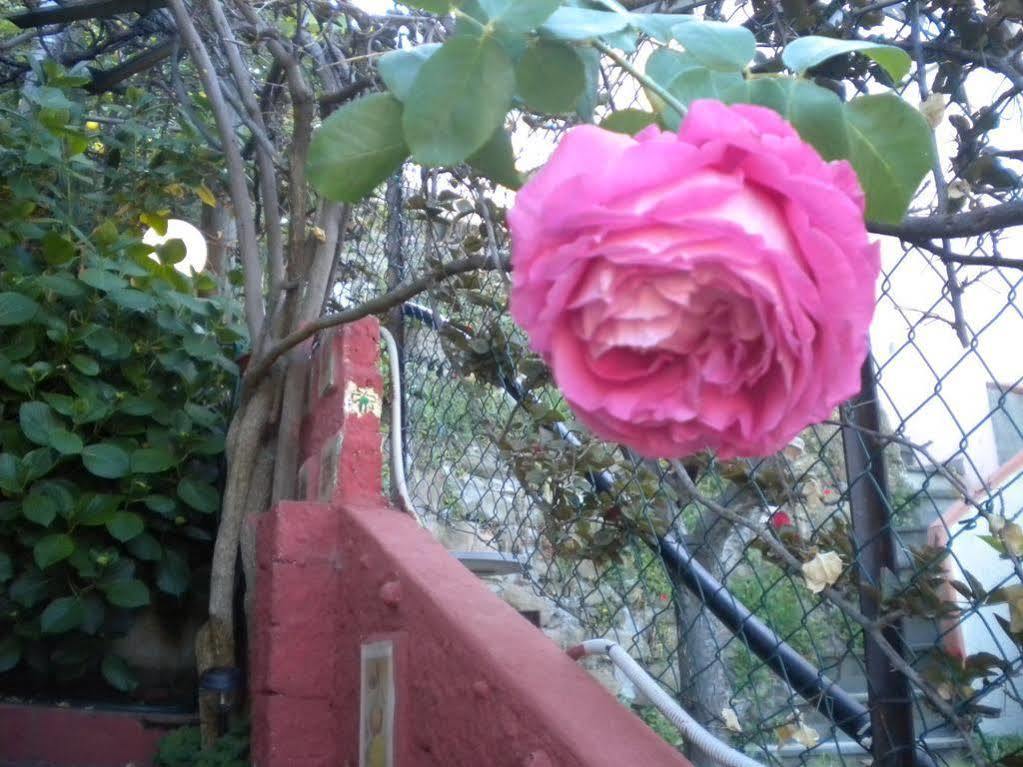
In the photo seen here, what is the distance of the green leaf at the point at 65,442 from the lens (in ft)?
7.74

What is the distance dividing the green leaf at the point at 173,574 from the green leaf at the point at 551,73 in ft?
6.73

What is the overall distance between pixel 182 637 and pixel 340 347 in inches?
38.0

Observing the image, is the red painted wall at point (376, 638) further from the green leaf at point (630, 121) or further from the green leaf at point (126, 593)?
the green leaf at point (630, 121)

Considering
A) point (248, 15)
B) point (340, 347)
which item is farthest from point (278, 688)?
point (248, 15)

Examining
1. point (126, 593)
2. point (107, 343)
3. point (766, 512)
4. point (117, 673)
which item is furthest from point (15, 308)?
point (766, 512)

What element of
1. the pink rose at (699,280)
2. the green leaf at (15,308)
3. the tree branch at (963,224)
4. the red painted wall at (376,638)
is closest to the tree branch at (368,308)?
the red painted wall at (376,638)

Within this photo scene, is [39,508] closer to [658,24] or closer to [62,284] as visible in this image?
[62,284]

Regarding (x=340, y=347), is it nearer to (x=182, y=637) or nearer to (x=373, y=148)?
(x=182, y=637)

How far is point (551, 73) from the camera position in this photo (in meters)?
0.74

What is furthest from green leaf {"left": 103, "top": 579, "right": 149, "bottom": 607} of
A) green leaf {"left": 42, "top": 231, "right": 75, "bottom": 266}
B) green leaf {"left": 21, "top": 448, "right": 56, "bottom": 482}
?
green leaf {"left": 42, "top": 231, "right": 75, "bottom": 266}

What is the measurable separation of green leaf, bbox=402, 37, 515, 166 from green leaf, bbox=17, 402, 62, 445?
2007 millimetres

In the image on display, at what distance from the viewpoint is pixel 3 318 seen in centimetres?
249

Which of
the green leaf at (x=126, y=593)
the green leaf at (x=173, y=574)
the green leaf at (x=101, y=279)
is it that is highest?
the green leaf at (x=101, y=279)

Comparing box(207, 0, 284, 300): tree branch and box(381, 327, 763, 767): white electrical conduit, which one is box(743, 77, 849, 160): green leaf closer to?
box(381, 327, 763, 767): white electrical conduit
